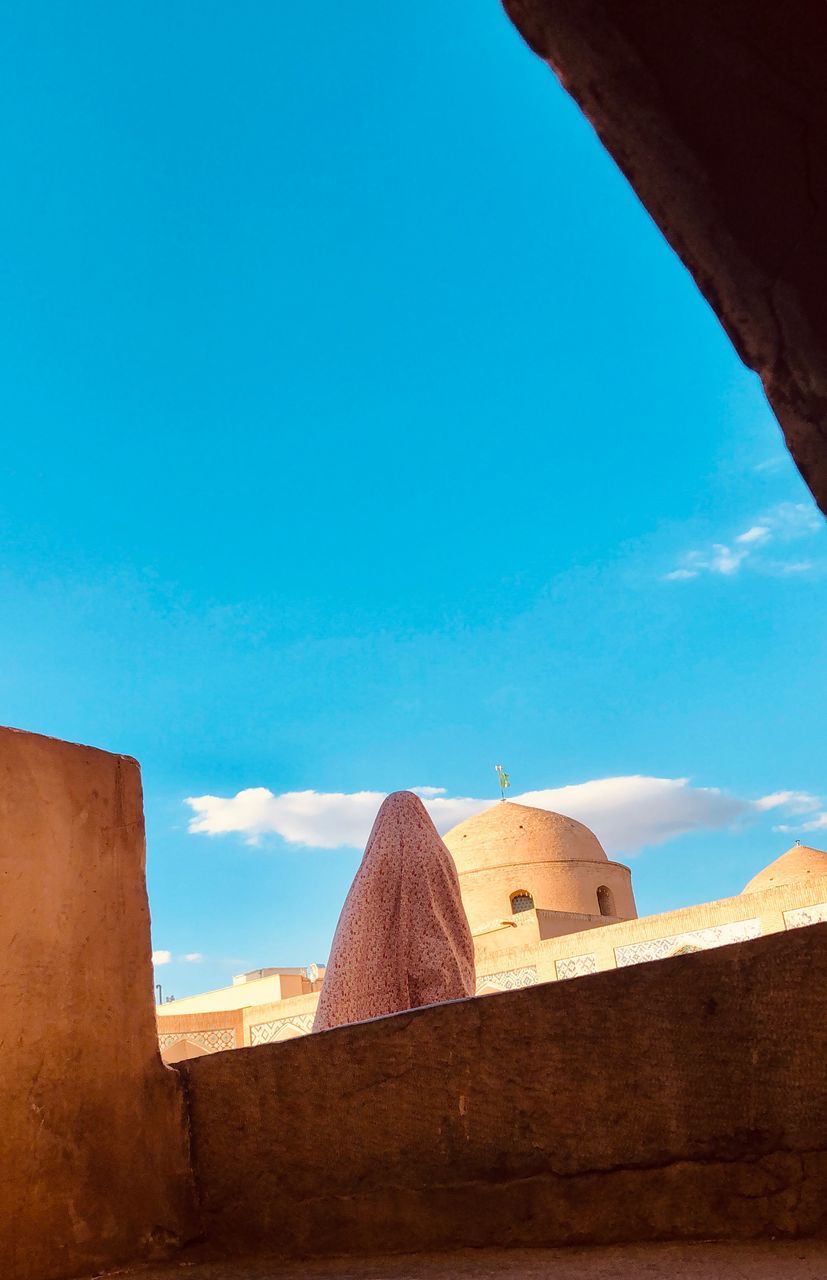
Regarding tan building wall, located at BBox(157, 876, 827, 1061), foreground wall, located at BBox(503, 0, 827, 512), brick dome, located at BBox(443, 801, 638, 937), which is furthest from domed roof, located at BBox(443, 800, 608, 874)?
foreground wall, located at BBox(503, 0, 827, 512)

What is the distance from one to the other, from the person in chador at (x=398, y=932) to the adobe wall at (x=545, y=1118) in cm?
124

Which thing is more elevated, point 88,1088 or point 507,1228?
point 88,1088

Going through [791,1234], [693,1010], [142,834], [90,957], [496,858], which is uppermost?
[496,858]

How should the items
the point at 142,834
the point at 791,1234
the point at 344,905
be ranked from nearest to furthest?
the point at 791,1234 < the point at 142,834 < the point at 344,905

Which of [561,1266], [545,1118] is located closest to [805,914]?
[545,1118]

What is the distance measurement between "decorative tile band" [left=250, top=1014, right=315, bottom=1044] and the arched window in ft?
22.9

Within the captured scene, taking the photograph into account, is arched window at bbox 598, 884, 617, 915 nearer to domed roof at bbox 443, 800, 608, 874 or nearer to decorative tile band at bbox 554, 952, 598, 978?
domed roof at bbox 443, 800, 608, 874

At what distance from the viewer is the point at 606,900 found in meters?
23.4

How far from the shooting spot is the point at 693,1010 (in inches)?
59.6

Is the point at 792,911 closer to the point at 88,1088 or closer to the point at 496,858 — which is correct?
the point at 496,858

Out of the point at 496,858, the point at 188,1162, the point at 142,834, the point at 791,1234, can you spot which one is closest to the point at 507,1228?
the point at 791,1234

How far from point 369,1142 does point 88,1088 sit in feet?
1.55

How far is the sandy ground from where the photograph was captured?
1.31m

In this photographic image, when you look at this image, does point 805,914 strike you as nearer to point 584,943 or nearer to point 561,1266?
point 584,943
